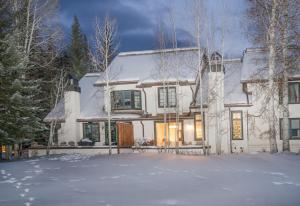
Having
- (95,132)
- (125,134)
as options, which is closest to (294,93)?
(125,134)

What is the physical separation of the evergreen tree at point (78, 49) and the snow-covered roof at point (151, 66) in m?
28.1

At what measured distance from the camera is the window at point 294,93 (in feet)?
77.5

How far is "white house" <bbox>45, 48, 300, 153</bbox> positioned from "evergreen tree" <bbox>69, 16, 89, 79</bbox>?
95.9 ft

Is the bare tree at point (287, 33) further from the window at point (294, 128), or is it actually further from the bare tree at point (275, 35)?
the window at point (294, 128)

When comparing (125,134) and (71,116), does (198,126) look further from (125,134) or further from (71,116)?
(71,116)

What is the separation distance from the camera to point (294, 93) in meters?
23.7

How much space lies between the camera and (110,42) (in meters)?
23.1

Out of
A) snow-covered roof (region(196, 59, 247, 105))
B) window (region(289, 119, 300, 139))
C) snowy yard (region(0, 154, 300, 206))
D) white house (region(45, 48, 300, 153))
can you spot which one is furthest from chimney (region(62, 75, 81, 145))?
window (region(289, 119, 300, 139))

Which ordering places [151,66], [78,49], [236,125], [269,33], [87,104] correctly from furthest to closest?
[78,49], [87,104], [151,66], [236,125], [269,33]

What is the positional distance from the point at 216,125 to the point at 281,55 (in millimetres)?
6013

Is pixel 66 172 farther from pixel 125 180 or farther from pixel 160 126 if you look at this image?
pixel 160 126

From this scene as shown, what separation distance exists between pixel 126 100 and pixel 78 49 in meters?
40.0

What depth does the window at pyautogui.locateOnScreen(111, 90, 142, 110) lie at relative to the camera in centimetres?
2666

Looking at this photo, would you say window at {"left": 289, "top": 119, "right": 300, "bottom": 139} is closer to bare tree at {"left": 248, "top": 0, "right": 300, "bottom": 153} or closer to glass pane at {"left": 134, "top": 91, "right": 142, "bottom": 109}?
bare tree at {"left": 248, "top": 0, "right": 300, "bottom": 153}
